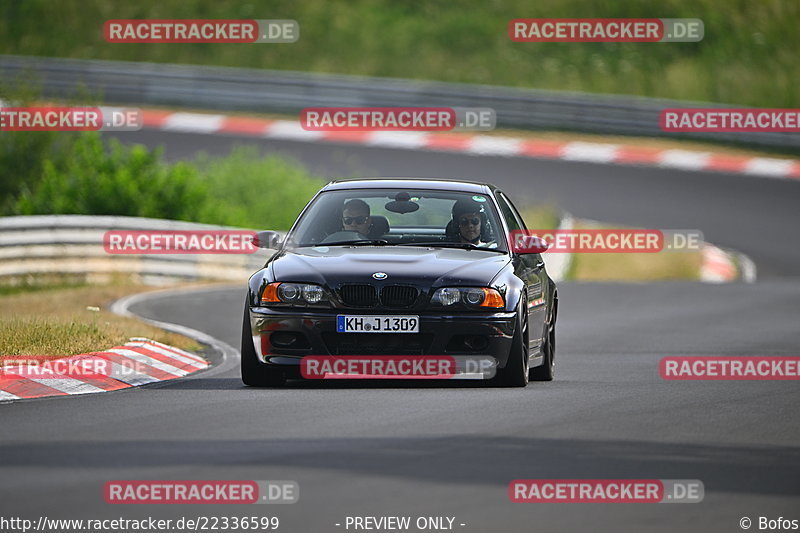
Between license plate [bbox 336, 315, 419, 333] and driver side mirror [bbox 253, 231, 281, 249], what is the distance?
1295 millimetres

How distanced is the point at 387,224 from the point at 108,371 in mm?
2277

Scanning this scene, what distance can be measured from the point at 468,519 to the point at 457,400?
376cm

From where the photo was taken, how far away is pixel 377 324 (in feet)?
36.6

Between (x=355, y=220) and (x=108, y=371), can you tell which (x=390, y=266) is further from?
(x=108, y=371)

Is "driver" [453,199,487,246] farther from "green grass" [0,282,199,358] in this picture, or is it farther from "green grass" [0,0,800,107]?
"green grass" [0,0,800,107]

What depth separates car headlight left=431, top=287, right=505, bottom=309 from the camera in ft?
36.9

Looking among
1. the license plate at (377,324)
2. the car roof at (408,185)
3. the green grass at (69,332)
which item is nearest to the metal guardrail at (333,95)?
the green grass at (69,332)

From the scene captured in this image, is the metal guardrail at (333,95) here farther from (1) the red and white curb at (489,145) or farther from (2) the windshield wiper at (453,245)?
(2) the windshield wiper at (453,245)

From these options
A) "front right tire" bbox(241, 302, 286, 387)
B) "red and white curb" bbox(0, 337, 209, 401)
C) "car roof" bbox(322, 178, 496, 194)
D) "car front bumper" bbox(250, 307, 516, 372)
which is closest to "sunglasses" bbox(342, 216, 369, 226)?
"car roof" bbox(322, 178, 496, 194)

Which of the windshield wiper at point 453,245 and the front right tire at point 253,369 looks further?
the windshield wiper at point 453,245

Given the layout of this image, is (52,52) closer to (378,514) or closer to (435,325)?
(435,325)

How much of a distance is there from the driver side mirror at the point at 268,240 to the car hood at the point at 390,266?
0.29 metres

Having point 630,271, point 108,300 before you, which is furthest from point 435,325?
point 630,271

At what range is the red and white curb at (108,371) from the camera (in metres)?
11.6
